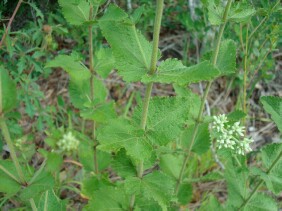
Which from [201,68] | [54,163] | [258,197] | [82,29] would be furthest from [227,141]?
[82,29]

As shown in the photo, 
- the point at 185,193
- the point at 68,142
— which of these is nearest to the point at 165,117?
the point at 185,193

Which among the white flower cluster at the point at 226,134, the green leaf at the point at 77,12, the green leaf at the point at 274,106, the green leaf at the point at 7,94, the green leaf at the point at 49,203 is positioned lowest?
the green leaf at the point at 49,203

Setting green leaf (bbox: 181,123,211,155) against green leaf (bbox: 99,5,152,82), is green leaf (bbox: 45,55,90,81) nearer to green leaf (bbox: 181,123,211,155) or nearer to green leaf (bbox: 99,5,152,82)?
green leaf (bbox: 99,5,152,82)

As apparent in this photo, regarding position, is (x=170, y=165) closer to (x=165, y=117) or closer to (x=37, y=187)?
(x=165, y=117)

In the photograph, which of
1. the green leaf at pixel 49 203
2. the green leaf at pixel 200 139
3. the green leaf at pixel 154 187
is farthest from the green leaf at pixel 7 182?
the green leaf at pixel 200 139

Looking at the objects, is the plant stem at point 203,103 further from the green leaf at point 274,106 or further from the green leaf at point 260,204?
the green leaf at point 260,204

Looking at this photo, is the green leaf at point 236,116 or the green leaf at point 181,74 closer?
the green leaf at point 181,74

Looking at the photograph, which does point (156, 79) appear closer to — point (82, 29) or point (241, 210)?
point (241, 210)
